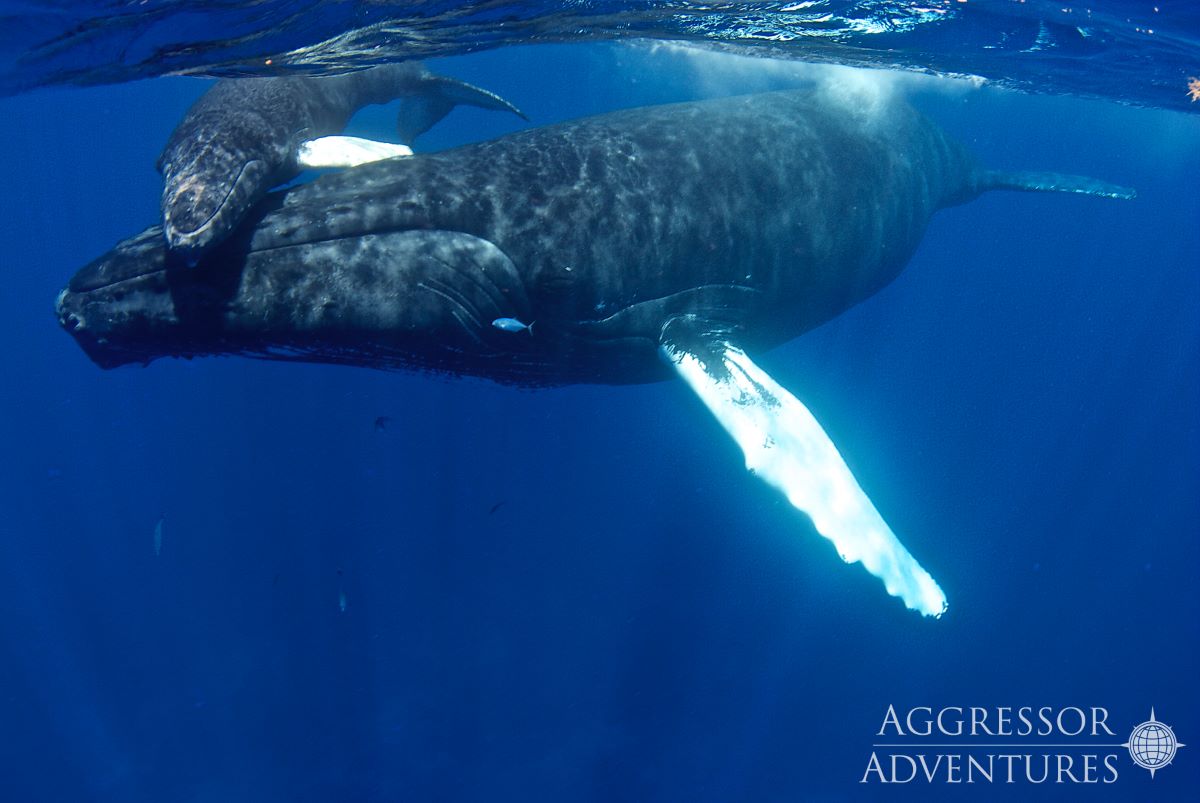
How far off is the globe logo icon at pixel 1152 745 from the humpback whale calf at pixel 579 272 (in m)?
17.1

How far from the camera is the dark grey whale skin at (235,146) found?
221 inches

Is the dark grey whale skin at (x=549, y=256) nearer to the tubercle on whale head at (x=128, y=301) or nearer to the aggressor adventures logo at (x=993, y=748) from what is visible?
the tubercle on whale head at (x=128, y=301)

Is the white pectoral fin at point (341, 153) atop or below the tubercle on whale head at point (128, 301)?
atop

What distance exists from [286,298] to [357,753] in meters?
13.6

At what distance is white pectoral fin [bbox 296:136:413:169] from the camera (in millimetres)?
7199

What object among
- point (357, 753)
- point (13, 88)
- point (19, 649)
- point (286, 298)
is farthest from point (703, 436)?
point (13, 88)

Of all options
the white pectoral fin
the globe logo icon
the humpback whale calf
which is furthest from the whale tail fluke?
the globe logo icon

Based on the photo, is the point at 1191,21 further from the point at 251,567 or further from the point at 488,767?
the point at 251,567

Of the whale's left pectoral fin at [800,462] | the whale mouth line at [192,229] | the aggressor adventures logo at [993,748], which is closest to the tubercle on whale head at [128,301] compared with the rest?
the whale mouth line at [192,229]

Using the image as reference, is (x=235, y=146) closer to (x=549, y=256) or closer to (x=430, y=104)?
(x=549, y=256)

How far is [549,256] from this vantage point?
7098mm

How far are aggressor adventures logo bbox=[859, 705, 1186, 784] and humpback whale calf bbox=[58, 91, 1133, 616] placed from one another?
11432 millimetres

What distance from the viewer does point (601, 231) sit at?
7.32 metres

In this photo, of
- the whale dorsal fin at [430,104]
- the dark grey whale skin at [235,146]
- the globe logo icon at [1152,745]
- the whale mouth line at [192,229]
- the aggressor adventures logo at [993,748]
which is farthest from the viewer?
the globe logo icon at [1152,745]
